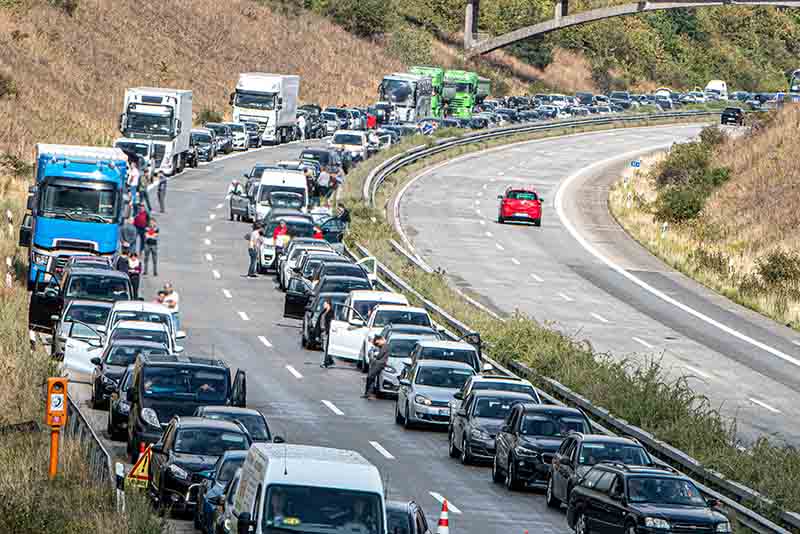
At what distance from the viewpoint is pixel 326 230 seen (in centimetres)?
5544

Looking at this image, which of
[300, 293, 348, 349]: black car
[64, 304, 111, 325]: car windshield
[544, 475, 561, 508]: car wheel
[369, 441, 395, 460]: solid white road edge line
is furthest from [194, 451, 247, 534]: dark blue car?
[300, 293, 348, 349]: black car

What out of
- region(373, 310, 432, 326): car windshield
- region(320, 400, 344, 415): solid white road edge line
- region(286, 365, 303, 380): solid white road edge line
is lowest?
region(320, 400, 344, 415): solid white road edge line

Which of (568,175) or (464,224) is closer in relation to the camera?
(464,224)

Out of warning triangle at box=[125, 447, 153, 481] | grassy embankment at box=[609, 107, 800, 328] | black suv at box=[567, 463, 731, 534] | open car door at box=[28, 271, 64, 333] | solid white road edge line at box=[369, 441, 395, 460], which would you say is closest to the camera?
black suv at box=[567, 463, 731, 534]

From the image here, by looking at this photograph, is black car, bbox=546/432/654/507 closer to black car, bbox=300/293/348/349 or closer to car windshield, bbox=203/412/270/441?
car windshield, bbox=203/412/270/441

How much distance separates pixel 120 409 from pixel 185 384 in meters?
1.78

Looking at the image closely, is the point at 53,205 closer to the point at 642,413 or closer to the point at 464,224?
the point at 642,413

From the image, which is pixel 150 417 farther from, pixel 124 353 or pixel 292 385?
pixel 292 385

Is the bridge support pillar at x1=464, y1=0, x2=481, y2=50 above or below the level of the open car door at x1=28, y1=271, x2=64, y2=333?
above

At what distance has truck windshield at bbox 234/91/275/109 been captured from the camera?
8756cm

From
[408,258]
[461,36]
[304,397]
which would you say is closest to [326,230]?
[408,258]

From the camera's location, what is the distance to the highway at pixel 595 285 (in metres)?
41.8

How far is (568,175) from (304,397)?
187 ft

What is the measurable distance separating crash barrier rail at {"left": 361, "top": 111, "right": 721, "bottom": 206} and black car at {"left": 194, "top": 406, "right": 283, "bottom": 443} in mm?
42760
